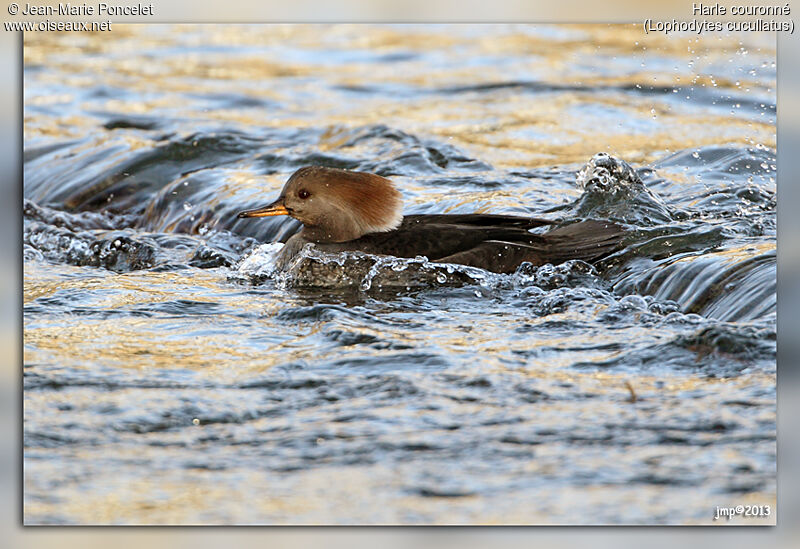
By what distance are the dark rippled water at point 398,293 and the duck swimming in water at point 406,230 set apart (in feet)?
0.38

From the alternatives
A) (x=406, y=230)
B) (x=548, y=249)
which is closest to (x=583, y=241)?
(x=548, y=249)

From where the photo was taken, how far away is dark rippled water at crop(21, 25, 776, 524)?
3.23 meters

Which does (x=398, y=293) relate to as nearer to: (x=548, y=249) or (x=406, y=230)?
(x=406, y=230)

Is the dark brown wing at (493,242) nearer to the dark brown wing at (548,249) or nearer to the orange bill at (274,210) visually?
the dark brown wing at (548,249)

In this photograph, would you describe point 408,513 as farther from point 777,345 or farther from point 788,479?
point 777,345

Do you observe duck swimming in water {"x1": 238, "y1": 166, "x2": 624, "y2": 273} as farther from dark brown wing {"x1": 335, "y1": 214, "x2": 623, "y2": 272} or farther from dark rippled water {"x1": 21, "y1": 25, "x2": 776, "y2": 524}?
dark rippled water {"x1": 21, "y1": 25, "x2": 776, "y2": 524}

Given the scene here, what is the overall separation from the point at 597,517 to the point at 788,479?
2.24ft

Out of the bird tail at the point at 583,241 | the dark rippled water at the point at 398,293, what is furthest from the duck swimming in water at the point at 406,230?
the dark rippled water at the point at 398,293

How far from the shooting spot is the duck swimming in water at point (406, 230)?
5418 millimetres

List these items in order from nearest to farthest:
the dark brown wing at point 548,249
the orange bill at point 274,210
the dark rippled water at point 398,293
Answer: the dark rippled water at point 398,293, the dark brown wing at point 548,249, the orange bill at point 274,210

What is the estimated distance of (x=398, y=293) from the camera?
5.34 meters

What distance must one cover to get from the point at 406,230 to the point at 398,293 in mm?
443

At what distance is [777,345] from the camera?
3754 millimetres

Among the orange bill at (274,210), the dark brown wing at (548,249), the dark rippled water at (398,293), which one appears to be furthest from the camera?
the orange bill at (274,210)
